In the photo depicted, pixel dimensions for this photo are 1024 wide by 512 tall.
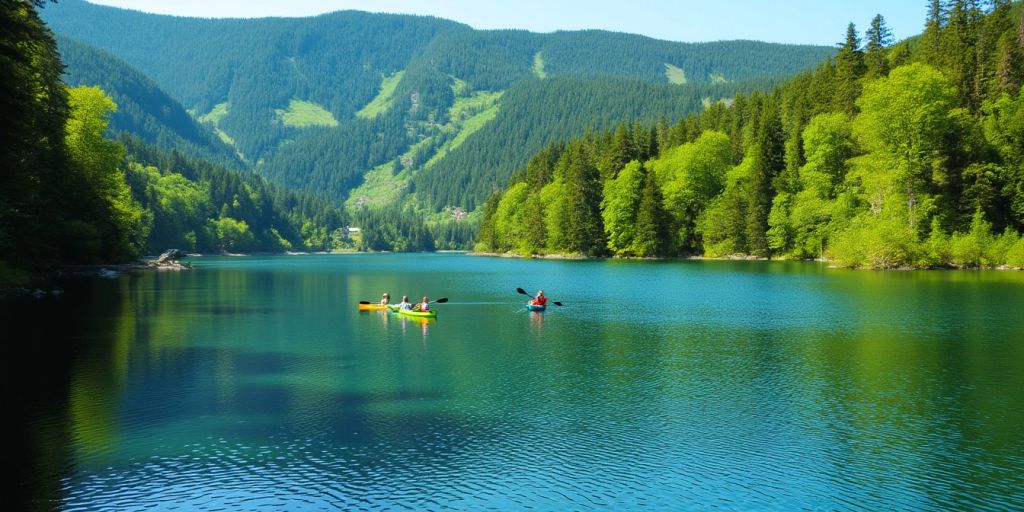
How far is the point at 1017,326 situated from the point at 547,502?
3561 centimetres

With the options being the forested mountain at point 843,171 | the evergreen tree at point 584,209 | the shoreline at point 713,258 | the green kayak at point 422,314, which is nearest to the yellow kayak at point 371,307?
the green kayak at point 422,314

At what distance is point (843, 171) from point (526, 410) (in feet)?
322

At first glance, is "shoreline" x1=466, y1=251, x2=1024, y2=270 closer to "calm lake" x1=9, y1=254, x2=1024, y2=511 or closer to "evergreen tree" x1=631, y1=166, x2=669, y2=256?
"evergreen tree" x1=631, y1=166, x2=669, y2=256

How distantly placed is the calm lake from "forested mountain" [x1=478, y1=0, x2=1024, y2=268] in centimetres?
4533

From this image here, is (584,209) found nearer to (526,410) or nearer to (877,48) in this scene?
(877,48)

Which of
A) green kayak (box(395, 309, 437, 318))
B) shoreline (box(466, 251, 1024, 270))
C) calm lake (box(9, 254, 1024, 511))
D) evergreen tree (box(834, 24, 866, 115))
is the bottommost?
calm lake (box(9, 254, 1024, 511))

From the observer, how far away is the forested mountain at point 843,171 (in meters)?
88.1

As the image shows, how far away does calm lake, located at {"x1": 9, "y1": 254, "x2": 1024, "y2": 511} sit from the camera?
17.1 metres

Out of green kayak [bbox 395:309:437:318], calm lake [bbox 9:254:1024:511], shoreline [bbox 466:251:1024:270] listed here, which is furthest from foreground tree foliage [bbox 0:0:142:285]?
shoreline [bbox 466:251:1024:270]

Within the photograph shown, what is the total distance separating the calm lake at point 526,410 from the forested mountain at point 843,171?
45.3 meters

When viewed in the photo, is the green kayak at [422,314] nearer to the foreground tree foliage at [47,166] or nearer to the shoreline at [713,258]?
the foreground tree foliage at [47,166]

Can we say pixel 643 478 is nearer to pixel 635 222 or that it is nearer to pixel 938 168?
pixel 938 168

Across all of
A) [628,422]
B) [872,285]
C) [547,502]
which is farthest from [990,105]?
[547,502]

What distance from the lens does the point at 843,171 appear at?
108312 mm
